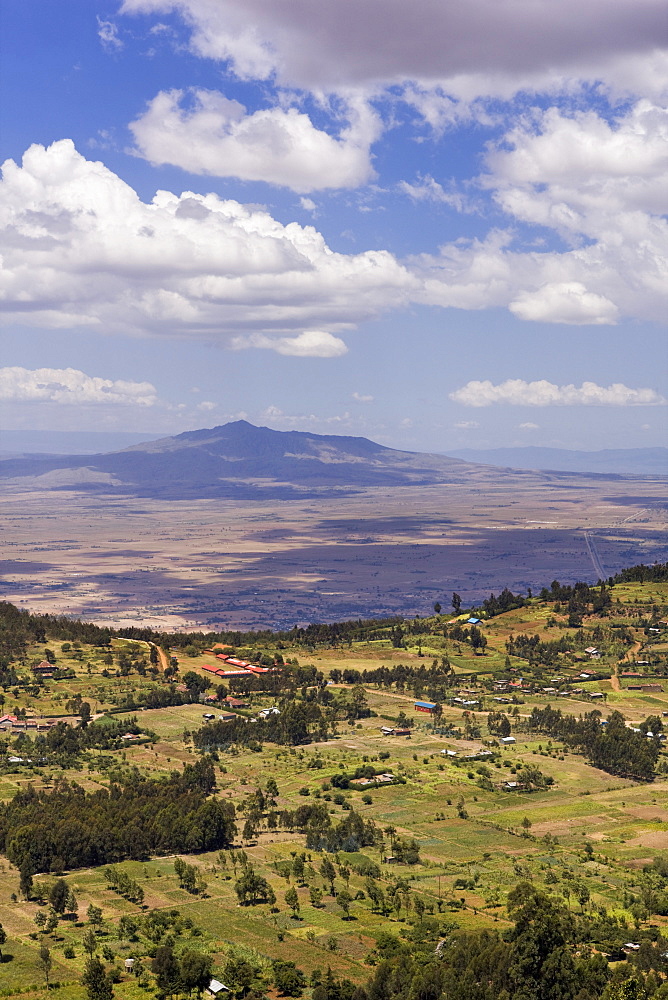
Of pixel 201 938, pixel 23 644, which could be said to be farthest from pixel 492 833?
pixel 23 644

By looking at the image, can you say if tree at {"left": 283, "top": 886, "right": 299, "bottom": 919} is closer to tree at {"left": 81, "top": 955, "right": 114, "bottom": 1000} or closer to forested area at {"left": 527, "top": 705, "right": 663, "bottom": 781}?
tree at {"left": 81, "top": 955, "right": 114, "bottom": 1000}

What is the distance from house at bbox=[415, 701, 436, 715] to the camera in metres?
140

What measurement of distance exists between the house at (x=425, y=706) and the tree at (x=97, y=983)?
7900cm

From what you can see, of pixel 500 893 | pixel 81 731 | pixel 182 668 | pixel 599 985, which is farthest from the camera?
pixel 182 668

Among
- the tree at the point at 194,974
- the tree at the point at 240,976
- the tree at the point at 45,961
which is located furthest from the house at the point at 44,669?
the tree at the point at 240,976

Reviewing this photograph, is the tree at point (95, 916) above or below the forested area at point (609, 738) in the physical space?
below

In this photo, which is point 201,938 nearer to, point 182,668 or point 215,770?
point 215,770

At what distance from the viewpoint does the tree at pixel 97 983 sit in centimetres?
6272

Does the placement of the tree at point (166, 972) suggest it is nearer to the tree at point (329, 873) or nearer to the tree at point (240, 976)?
the tree at point (240, 976)

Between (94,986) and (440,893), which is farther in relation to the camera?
(440,893)

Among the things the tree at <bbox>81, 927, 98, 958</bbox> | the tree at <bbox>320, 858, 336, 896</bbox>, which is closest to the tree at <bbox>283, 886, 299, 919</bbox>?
the tree at <bbox>320, 858, 336, 896</bbox>

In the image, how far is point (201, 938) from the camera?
234 feet

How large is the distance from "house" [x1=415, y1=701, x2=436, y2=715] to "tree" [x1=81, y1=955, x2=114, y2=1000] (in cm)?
7900

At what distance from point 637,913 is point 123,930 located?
103 ft
